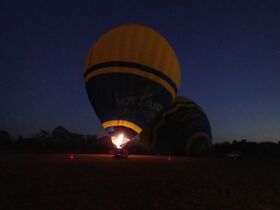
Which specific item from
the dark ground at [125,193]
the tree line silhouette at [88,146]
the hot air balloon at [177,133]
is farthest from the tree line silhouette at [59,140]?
the dark ground at [125,193]

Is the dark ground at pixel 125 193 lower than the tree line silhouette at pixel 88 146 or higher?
lower

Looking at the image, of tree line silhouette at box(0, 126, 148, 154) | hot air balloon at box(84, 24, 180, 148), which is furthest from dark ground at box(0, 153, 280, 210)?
tree line silhouette at box(0, 126, 148, 154)

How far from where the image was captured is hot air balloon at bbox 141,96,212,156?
26.2 m

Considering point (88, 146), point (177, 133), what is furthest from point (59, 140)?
point (177, 133)

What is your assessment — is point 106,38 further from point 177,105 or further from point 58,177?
point 58,177

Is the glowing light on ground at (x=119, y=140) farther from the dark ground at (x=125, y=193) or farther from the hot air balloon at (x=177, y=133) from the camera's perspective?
the dark ground at (x=125, y=193)

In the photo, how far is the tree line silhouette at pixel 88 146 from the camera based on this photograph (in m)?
32.7

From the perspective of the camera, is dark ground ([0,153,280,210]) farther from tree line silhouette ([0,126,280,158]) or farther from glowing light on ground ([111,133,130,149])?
tree line silhouette ([0,126,280,158])

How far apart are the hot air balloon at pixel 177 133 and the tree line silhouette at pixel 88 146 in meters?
2.29

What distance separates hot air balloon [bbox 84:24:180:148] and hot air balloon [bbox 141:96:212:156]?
559 centimetres

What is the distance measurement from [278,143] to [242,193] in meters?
50.3

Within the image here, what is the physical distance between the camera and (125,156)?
20.8 meters

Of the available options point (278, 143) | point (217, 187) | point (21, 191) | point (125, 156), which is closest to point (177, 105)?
point (125, 156)

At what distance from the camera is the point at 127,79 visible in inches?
747
